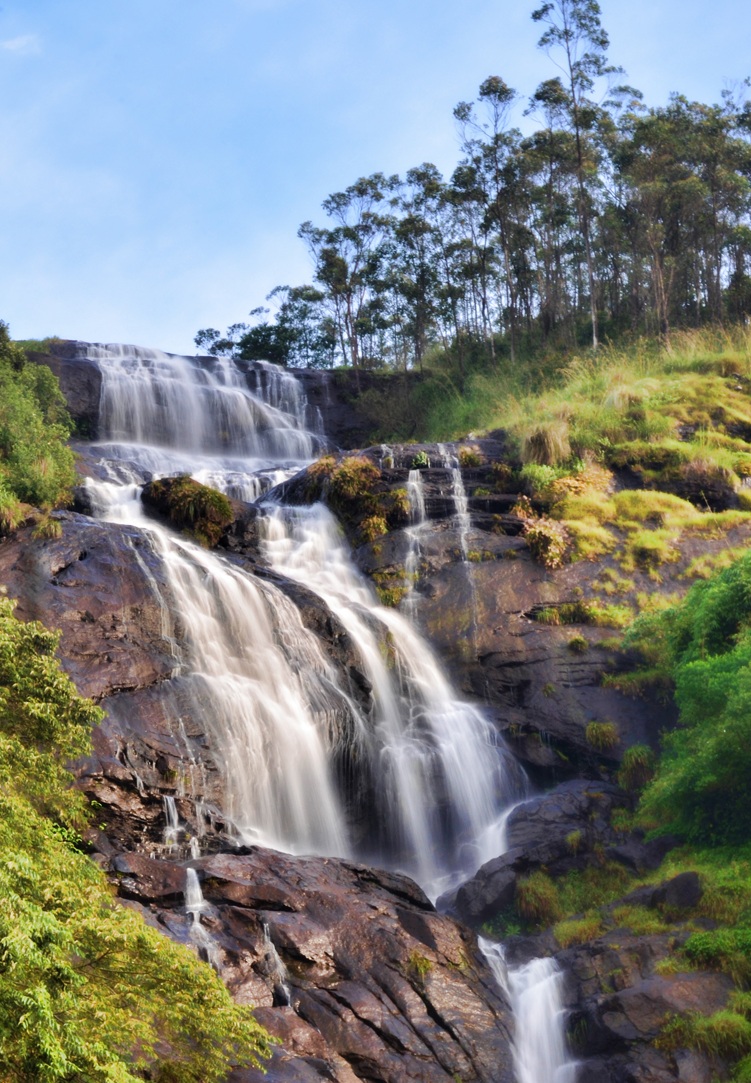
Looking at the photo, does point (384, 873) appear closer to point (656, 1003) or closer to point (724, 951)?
point (656, 1003)

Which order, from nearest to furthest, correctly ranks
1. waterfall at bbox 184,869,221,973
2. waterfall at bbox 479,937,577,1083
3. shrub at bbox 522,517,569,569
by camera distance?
waterfall at bbox 184,869,221,973 < waterfall at bbox 479,937,577,1083 < shrub at bbox 522,517,569,569

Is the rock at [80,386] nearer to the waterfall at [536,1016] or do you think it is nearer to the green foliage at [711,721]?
the green foliage at [711,721]

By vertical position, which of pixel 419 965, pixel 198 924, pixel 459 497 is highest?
pixel 459 497

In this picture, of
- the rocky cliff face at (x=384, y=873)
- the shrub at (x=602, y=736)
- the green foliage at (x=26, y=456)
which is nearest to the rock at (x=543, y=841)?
the rocky cliff face at (x=384, y=873)

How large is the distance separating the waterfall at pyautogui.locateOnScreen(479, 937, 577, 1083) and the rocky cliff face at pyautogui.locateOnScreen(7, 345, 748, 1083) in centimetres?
21

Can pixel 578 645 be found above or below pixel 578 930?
above

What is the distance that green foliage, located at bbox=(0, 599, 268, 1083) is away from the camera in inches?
185

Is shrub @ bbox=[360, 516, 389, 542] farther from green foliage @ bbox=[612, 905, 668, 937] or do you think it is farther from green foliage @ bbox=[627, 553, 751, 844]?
green foliage @ bbox=[612, 905, 668, 937]

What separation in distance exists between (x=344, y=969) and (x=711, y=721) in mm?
5840

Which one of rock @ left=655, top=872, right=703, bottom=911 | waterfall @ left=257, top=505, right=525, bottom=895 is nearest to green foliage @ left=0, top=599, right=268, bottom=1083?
rock @ left=655, top=872, right=703, bottom=911

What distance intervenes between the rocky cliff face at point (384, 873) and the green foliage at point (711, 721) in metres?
0.93

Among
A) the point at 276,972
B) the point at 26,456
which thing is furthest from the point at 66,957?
the point at 26,456

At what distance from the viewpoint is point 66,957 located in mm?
5660

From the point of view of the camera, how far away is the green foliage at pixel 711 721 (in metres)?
11.6
